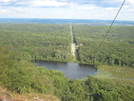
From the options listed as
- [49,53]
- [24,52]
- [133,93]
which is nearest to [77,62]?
[49,53]

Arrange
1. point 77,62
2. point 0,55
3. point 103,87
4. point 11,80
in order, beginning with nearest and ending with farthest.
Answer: point 11,80 < point 0,55 < point 103,87 < point 77,62

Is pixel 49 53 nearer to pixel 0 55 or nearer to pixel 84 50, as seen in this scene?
pixel 84 50

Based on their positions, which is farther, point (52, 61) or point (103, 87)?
point (52, 61)

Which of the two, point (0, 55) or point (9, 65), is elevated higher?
point (0, 55)

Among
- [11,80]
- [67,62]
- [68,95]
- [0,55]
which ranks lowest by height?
[67,62]

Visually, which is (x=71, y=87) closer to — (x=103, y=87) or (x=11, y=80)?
(x=103, y=87)

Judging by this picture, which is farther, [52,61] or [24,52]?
[24,52]

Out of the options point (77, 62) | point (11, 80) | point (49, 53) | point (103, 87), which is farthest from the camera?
point (49, 53)

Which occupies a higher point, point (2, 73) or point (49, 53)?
point (2, 73)


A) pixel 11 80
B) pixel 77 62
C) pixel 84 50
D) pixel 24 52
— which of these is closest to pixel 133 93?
pixel 11 80
